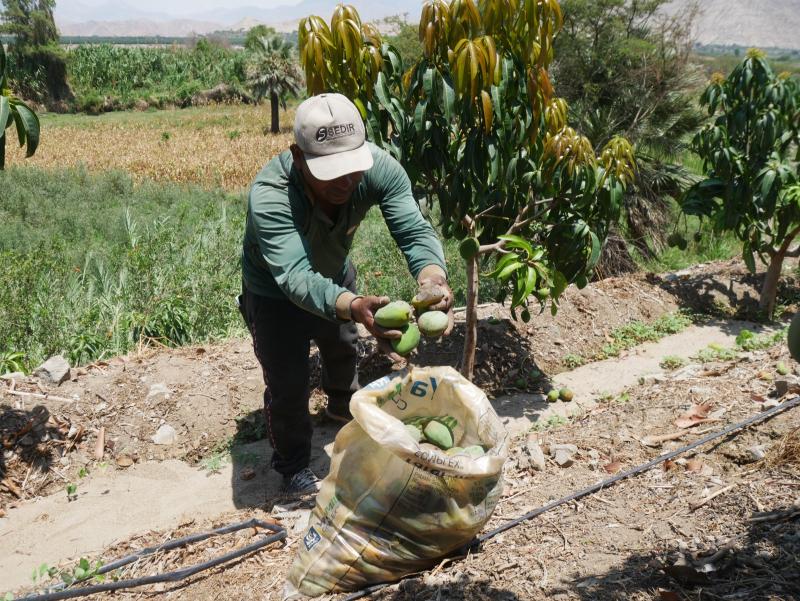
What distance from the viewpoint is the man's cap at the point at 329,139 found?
8.86 ft

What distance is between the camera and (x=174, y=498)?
381 cm

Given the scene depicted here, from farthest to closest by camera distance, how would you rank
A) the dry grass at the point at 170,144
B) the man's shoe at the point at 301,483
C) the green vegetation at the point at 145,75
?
the green vegetation at the point at 145,75
the dry grass at the point at 170,144
the man's shoe at the point at 301,483

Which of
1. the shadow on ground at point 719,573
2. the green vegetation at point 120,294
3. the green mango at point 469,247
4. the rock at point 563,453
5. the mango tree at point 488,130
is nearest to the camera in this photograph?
the shadow on ground at point 719,573

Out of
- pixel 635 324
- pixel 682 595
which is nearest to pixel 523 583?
pixel 682 595

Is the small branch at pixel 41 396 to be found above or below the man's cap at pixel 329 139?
below

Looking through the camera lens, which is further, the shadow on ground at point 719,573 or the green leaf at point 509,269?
the green leaf at point 509,269

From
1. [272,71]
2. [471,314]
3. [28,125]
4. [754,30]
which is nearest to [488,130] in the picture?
[471,314]

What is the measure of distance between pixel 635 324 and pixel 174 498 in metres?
4.23

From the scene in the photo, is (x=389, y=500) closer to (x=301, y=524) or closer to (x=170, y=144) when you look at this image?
(x=301, y=524)

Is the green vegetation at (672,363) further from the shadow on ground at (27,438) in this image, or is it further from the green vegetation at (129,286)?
the shadow on ground at (27,438)

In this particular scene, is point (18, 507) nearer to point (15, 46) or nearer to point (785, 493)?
point (785, 493)

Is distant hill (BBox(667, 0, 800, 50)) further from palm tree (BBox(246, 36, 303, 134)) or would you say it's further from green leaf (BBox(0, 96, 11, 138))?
green leaf (BBox(0, 96, 11, 138))

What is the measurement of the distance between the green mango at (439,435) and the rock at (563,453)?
1.06m

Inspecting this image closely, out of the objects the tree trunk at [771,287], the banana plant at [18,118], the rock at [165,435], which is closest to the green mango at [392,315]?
the banana plant at [18,118]
